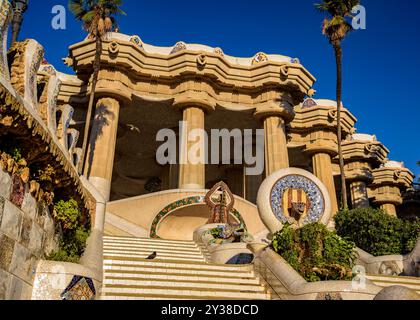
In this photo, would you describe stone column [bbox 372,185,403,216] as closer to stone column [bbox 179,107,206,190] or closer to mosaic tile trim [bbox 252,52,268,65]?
mosaic tile trim [bbox 252,52,268,65]

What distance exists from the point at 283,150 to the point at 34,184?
76.0 ft

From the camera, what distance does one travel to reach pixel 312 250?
10961 millimetres

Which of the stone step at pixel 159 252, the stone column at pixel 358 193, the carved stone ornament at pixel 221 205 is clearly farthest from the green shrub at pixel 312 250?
the stone column at pixel 358 193

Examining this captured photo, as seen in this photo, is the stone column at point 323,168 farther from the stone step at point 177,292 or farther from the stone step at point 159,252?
the stone step at point 177,292

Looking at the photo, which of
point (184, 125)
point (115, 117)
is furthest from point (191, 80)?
point (115, 117)

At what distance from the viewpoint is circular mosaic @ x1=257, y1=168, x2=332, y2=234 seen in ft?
51.2

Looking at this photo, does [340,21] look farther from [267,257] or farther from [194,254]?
[267,257]

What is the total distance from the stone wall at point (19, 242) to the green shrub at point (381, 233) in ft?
46.0

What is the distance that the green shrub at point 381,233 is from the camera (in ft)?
60.0

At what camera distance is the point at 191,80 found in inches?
1175

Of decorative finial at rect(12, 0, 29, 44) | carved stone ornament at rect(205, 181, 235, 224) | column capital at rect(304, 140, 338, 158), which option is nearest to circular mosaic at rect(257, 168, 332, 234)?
carved stone ornament at rect(205, 181, 235, 224)

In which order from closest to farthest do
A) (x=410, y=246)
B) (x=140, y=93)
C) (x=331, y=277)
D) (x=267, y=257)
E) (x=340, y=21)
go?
(x=331, y=277) < (x=267, y=257) < (x=410, y=246) < (x=340, y=21) < (x=140, y=93)

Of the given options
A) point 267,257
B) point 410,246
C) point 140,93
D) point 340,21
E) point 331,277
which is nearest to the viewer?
point 331,277

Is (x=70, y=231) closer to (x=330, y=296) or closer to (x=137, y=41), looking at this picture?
(x=330, y=296)
